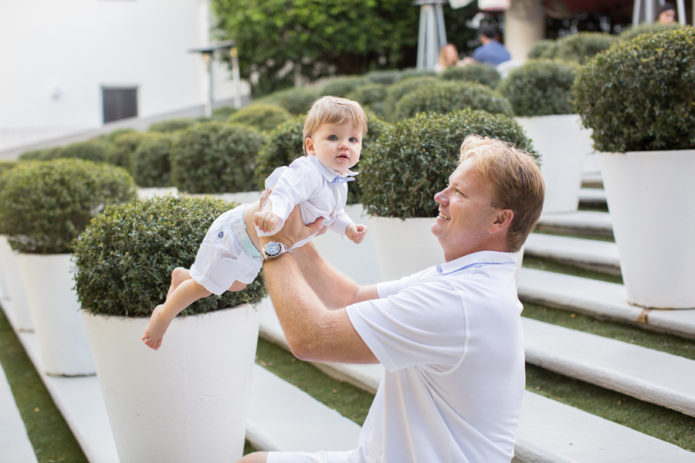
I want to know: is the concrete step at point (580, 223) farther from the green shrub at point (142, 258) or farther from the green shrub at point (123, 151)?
the green shrub at point (123, 151)

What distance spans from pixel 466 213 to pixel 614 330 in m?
2.16

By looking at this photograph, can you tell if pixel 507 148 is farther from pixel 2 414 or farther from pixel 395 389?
pixel 2 414

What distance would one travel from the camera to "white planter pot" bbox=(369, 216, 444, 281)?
12.1ft

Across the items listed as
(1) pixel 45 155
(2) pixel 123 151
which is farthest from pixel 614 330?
(1) pixel 45 155

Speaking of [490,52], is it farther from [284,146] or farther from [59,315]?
[59,315]

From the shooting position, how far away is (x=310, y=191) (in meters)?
2.26

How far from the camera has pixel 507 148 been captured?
1.97 metres

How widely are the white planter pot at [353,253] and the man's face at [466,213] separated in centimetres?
263

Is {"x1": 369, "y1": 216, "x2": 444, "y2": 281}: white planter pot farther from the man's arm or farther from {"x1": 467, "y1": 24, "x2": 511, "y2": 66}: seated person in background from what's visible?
{"x1": 467, "y1": 24, "x2": 511, "y2": 66}: seated person in background

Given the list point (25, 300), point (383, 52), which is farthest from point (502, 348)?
point (383, 52)

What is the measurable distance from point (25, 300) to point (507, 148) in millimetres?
5217

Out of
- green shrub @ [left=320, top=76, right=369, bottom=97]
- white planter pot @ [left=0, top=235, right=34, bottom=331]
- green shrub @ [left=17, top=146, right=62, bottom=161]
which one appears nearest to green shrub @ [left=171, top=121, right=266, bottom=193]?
white planter pot @ [left=0, top=235, right=34, bottom=331]

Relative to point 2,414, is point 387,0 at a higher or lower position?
higher

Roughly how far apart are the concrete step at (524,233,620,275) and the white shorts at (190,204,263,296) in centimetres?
274
